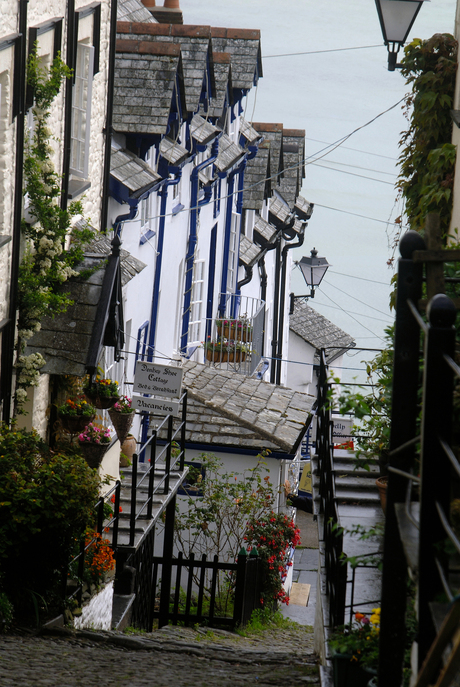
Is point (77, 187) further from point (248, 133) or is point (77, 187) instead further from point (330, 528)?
point (248, 133)

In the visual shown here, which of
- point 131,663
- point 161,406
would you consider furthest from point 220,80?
point 131,663

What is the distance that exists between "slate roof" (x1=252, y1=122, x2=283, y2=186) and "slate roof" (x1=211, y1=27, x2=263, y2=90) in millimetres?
3770

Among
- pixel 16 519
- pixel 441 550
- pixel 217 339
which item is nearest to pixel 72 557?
pixel 16 519

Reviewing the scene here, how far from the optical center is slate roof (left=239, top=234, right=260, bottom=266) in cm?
2008

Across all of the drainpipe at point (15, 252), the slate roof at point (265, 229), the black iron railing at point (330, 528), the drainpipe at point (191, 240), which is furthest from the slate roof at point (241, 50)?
the black iron railing at point (330, 528)

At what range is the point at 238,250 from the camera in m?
19.8

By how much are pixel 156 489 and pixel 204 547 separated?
113 inches

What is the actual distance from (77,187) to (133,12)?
7007mm

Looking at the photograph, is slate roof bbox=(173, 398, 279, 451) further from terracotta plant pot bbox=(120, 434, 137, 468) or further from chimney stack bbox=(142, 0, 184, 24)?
chimney stack bbox=(142, 0, 184, 24)

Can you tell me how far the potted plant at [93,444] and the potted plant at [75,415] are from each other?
8 cm

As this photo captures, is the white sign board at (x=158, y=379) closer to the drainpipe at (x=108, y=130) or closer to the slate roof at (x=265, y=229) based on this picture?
the drainpipe at (x=108, y=130)

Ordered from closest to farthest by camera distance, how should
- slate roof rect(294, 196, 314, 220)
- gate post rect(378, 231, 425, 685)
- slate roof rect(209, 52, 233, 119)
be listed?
gate post rect(378, 231, 425, 685) → slate roof rect(209, 52, 233, 119) → slate roof rect(294, 196, 314, 220)

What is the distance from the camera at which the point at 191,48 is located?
13391mm

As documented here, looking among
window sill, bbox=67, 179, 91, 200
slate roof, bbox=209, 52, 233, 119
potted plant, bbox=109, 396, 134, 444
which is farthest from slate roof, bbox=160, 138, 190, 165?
potted plant, bbox=109, 396, 134, 444
